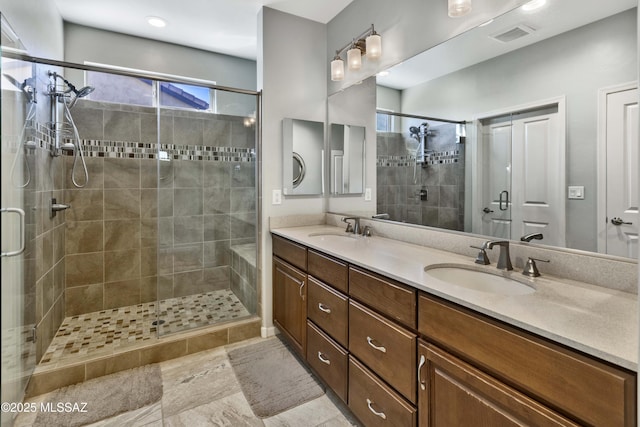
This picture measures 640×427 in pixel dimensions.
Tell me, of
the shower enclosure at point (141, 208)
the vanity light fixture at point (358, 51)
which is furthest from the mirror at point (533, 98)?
the shower enclosure at point (141, 208)

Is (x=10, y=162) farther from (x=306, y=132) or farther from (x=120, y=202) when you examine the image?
(x=306, y=132)

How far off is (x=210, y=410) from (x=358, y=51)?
2601 millimetres

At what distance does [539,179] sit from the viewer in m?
1.36

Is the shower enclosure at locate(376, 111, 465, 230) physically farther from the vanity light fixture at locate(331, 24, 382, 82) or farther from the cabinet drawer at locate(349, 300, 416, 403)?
the cabinet drawer at locate(349, 300, 416, 403)

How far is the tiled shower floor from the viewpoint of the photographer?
2.23 meters

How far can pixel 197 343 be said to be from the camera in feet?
7.72

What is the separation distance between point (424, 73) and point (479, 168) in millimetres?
726

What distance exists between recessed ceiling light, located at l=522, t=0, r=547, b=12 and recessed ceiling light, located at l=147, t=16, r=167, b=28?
279 cm

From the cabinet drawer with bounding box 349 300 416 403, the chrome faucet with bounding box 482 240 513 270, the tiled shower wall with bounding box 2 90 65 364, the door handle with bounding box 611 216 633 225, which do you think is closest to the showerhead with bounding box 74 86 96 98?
the tiled shower wall with bounding box 2 90 65 364

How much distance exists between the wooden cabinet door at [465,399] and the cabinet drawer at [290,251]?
1.04 metres

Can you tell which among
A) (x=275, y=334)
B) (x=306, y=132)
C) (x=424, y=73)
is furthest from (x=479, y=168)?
(x=275, y=334)

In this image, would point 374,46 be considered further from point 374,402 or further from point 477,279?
point 374,402

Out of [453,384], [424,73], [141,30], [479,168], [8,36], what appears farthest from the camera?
[141,30]

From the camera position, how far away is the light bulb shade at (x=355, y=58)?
7.75 feet
